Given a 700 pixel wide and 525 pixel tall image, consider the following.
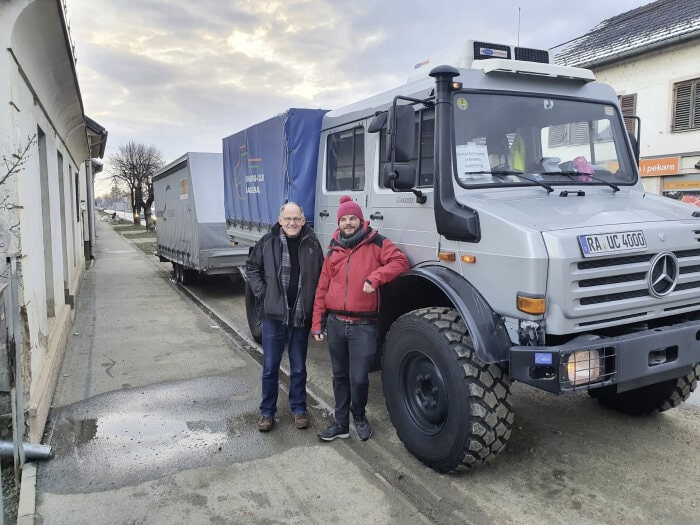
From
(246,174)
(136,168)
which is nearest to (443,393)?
(246,174)

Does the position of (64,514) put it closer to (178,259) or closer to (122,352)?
(122,352)

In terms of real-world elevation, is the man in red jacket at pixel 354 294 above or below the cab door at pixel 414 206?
below

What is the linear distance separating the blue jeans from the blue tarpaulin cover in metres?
1.63

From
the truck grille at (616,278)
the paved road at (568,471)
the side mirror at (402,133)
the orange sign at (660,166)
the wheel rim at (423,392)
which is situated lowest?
the paved road at (568,471)

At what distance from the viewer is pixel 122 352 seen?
6.75 meters

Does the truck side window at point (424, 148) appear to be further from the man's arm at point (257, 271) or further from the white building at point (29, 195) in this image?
the white building at point (29, 195)

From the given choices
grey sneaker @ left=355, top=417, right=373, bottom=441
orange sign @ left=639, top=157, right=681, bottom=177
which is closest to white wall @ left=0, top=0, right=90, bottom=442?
grey sneaker @ left=355, top=417, right=373, bottom=441

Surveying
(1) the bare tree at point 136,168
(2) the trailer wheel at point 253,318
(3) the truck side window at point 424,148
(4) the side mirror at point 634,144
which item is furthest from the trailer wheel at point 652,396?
(1) the bare tree at point 136,168

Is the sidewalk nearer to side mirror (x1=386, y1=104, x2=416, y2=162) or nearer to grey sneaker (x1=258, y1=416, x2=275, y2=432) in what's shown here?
grey sneaker (x1=258, y1=416, x2=275, y2=432)

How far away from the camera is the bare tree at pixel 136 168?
4762cm

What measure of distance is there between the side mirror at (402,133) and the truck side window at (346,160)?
111cm

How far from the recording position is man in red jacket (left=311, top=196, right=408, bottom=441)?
3889mm

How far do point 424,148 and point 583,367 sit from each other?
1.86m

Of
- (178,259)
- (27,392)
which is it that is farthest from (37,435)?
(178,259)
